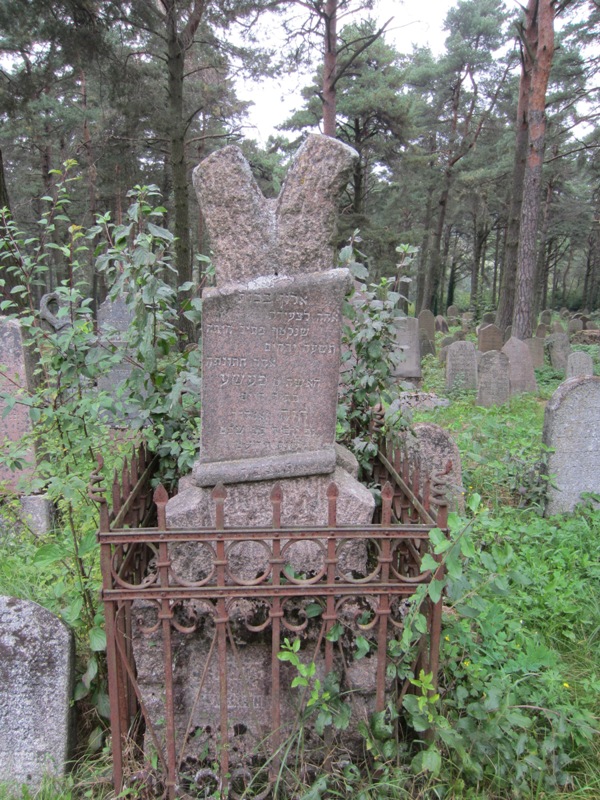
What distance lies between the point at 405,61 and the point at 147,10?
19342mm

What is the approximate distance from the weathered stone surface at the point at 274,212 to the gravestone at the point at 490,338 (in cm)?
1169

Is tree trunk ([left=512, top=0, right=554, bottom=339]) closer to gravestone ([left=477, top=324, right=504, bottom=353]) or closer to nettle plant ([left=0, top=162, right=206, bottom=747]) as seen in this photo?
gravestone ([left=477, top=324, right=504, bottom=353])

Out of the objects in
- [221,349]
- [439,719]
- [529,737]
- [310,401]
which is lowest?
[529,737]

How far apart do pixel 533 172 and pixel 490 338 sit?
3.67 meters

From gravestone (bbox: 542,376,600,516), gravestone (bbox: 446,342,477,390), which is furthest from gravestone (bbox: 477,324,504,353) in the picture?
gravestone (bbox: 542,376,600,516)

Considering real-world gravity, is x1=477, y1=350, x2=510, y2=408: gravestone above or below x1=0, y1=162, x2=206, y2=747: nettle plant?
below

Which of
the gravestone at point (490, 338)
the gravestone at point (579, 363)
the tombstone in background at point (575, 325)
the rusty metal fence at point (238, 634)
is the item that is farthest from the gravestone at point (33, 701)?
the tombstone in background at point (575, 325)

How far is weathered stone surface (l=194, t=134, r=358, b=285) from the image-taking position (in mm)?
2289

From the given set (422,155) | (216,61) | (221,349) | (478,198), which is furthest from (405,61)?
(221,349)

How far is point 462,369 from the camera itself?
1045 cm

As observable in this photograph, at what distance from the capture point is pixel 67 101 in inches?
715

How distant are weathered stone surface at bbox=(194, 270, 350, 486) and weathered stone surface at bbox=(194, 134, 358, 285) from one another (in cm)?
9

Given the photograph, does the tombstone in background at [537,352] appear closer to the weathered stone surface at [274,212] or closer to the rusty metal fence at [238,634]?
the rusty metal fence at [238,634]

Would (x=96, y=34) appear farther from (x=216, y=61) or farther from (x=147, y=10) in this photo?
(x=216, y=61)
